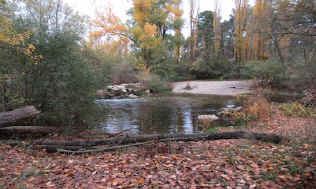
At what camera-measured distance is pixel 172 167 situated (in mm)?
2924

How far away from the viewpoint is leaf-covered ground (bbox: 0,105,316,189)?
237cm

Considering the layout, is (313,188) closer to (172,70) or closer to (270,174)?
(270,174)

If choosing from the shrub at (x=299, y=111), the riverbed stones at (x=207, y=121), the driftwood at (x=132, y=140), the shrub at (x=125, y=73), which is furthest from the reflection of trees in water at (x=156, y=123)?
the shrub at (x=125, y=73)

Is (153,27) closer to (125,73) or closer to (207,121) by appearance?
(125,73)

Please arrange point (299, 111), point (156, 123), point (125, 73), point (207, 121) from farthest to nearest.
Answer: point (125, 73) < point (156, 123) < point (207, 121) < point (299, 111)

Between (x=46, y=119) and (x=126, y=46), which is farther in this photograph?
(x=126, y=46)

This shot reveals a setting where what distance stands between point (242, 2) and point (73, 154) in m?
29.4

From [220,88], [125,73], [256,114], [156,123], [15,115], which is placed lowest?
[156,123]

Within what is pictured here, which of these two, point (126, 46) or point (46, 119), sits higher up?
point (126, 46)

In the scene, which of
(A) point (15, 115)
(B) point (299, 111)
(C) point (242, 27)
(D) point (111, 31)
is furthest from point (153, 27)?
(A) point (15, 115)

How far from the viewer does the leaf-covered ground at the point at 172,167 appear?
7.79 feet

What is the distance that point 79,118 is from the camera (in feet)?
18.7

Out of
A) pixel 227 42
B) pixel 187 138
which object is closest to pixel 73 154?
pixel 187 138

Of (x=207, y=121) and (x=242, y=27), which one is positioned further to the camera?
(x=242, y=27)
